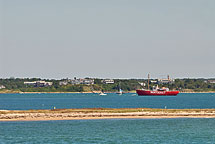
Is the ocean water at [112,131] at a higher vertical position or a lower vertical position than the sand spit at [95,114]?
lower

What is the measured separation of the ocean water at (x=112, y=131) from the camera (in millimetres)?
71688

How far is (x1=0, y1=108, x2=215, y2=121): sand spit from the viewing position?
335 feet

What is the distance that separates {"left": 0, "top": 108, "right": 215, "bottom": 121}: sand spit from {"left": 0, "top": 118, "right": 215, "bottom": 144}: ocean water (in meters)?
5.19

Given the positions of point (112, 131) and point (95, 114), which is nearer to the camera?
point (112, 131)

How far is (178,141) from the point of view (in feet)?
230

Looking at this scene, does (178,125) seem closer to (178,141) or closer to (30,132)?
(178,141)

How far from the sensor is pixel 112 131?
8194cm

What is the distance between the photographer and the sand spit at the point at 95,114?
102062 mm

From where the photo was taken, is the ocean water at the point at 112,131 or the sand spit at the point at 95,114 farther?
the sand spit at the point at 95,114

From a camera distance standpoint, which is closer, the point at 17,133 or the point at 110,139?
the point at 110,139

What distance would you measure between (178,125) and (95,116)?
21521 mm

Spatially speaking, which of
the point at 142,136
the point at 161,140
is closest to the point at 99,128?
the point at 142,136

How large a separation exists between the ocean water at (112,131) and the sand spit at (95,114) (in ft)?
17.0

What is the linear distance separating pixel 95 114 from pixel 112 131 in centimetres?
2328
